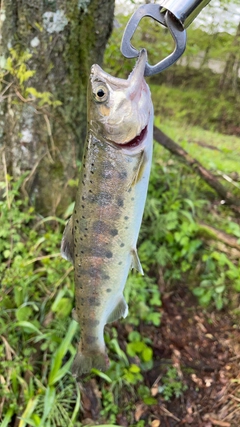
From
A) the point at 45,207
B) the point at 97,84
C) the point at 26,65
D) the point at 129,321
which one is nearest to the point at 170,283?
the point at 129,321

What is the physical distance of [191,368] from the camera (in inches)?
116

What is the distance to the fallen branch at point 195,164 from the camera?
11.6 feet

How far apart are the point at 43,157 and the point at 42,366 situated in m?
1.56

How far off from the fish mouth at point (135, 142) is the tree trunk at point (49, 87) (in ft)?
4.78

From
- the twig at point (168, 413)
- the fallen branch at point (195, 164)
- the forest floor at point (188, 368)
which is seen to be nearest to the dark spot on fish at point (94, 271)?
the forest floor at point (188, 368)

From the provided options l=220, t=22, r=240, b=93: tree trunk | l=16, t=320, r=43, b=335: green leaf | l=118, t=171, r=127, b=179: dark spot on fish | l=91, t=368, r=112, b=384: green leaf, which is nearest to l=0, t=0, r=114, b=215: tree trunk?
l=16, t=320, r=43, b=335: green leaf

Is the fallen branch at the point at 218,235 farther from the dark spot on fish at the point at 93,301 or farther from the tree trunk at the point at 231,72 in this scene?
the tree trunk at the point at 231,72

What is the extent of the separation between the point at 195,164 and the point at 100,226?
2.38 meters

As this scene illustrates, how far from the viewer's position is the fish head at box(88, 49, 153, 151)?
1193mm

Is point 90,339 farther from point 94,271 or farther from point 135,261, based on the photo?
point 135,261

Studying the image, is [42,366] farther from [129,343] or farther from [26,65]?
[26,65]

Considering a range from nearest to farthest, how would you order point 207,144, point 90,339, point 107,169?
point 107,169
point 90,339
point 207,144

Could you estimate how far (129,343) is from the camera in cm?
286

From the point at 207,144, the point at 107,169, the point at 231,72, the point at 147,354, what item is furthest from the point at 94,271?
the point at 231,72
